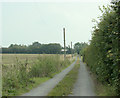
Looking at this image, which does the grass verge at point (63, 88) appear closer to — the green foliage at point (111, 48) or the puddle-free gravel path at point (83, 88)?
the puddle-free gravel path at point (83, 88)

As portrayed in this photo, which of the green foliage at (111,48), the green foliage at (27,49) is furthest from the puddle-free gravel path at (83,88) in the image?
the green foliage at (27,49)

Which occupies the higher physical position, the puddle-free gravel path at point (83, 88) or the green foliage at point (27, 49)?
the green foliage at point (27, 49)

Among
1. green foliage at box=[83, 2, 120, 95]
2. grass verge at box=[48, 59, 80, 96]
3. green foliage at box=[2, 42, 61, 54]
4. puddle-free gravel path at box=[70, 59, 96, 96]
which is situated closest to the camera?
green foliage at box=[83, 2, 120, 95]

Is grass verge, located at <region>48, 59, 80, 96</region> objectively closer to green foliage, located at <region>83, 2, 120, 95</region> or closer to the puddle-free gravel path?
the puddle-free gravel path

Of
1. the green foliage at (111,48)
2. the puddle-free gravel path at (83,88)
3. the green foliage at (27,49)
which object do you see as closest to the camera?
the green foliage at (111,48)

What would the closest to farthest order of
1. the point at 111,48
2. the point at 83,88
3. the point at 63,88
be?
the point at 111,48 → the point at 63,88 → the point at 83,88

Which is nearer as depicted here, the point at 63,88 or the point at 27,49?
the point at 63,88

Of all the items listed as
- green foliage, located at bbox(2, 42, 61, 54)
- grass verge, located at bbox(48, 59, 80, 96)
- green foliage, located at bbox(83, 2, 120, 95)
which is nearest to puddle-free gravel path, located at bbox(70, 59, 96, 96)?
grass verge, located at bbox(48, 59, 80, 96)

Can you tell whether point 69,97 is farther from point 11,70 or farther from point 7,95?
point 11,70

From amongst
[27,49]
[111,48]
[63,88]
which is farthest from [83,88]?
[27,49]

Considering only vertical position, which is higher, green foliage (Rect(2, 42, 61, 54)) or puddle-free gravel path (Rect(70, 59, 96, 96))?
green foliage (Rect(2, 42, 61, 54))

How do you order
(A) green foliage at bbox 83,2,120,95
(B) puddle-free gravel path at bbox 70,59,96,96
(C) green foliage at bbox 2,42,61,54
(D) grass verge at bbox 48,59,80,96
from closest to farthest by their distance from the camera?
(A) green foliage at bbox 83,2,120,95, (D) grass verge at bbox 48,59,80,96, (B) puddle-free gravel path at bbox 70,59,96,96, (C) green foliage at bbox 2,42,61,54

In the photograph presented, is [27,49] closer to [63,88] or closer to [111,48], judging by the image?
[63,88]

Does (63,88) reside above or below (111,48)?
below
